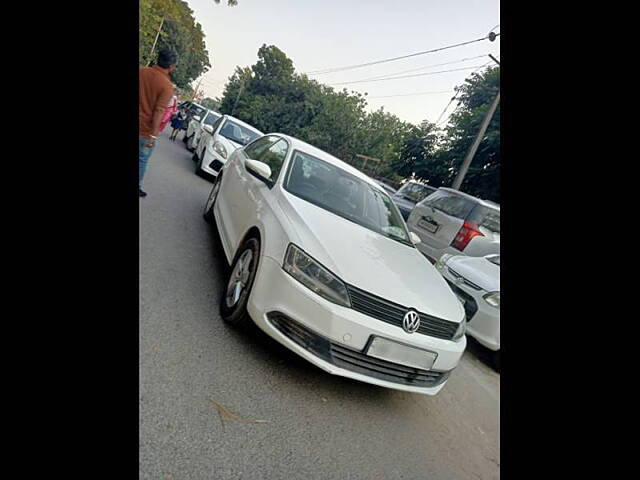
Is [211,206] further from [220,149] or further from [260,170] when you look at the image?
[220,149]

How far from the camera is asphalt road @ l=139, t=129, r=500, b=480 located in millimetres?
1845

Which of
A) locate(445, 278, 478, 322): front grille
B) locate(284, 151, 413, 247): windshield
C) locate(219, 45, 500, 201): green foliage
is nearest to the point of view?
locate(284, 151, 413, 247): windshield

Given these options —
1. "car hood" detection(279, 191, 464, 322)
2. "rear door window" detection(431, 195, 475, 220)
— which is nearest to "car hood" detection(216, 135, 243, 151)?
Answer: "rear door window" detection(431, 195, 475, 220)

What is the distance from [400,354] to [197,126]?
37.9 feet

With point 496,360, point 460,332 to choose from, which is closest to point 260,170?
point 460,332

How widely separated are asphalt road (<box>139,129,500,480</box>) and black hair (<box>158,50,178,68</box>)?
2089mm

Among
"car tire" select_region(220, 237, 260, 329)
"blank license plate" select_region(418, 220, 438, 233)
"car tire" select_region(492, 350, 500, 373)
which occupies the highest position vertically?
"blank license plate" select_region(418, 220, 438, 233)

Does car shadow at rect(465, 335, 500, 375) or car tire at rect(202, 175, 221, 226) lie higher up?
car tire at rect(202, 175, 221, 226)

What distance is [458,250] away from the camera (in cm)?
618

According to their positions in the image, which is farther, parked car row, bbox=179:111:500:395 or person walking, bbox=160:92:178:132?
person walking, bbox=160:92:178:132

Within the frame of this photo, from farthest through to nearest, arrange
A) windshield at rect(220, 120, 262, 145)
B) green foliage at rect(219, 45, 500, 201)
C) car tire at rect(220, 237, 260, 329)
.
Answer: green foliage at rect(219, 45, 500, 201) → windshield at rect(220, 120, 262, 145) → car tire at rect(220, 237, 260, 329)

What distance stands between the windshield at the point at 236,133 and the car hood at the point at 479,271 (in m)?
5.74

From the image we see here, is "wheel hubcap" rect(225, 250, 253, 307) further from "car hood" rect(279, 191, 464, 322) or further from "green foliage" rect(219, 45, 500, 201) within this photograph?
"green foliage" rect(219, 45, 500, 201)
